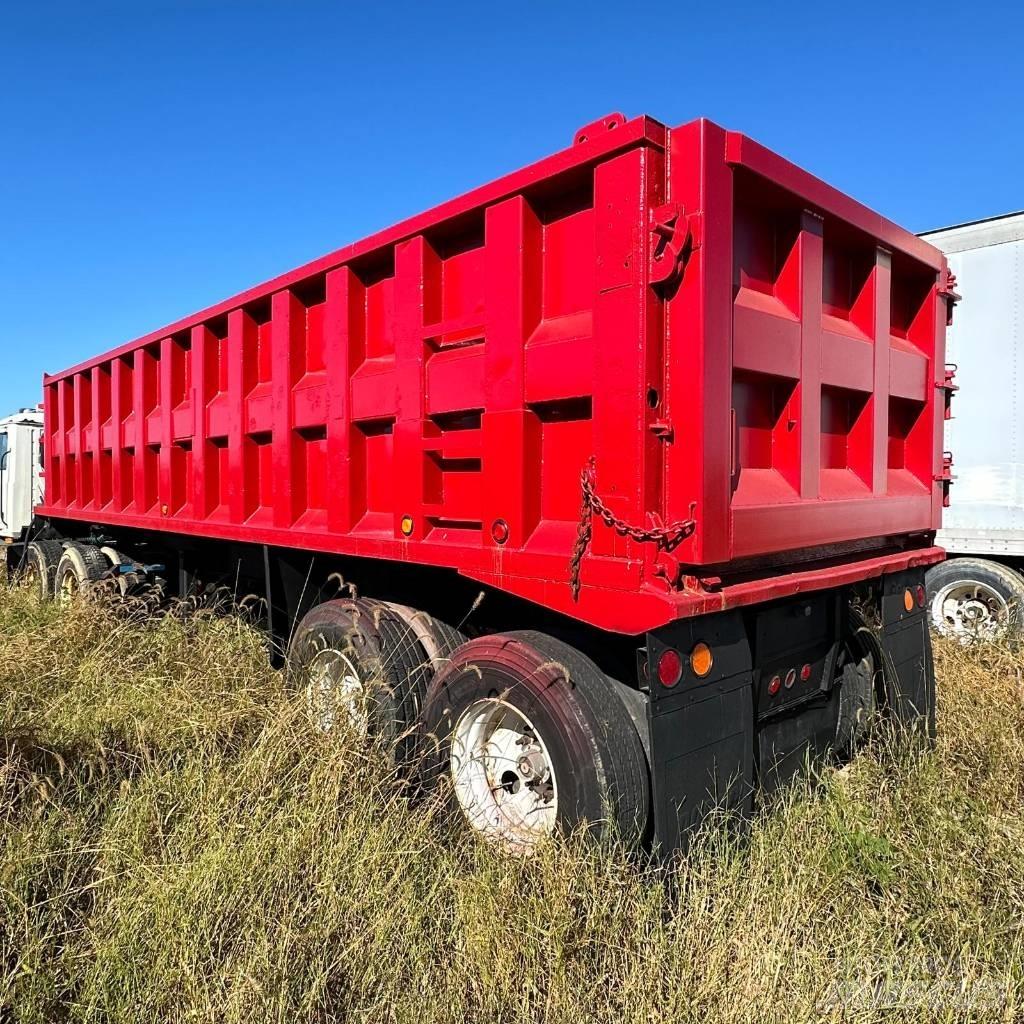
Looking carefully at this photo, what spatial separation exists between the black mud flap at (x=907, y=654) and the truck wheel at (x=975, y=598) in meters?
2.99

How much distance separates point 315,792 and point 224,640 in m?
2.38

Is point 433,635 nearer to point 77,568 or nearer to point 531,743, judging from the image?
point 531,743

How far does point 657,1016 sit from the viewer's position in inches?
88.2

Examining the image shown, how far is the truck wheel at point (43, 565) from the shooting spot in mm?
8922

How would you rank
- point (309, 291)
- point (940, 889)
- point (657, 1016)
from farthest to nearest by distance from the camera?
point (309, 291), point (940, 889), point (657, 1016)

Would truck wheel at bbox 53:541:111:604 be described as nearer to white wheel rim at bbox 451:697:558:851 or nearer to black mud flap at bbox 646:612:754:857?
white wheel rim at bbox 451:697:558:851

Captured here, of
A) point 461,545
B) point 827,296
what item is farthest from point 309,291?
point 827,296

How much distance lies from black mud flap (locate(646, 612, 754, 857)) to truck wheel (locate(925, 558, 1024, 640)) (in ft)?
15.8

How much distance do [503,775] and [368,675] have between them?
100 cm

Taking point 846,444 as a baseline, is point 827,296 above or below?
above

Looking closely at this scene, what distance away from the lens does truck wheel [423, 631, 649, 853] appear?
2.98 meters

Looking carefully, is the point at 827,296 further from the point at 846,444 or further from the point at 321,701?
the point at 321,701

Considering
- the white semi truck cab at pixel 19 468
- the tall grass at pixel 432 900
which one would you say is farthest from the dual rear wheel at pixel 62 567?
the tall grass at pixel 432 900

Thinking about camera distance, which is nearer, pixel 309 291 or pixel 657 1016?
pixel 657 1016
